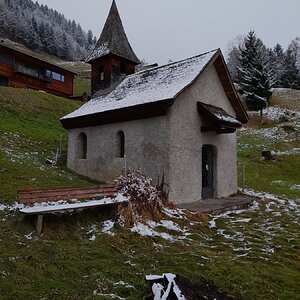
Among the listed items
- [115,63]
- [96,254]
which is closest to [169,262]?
[96,254]

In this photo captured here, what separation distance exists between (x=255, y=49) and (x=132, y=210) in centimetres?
4430

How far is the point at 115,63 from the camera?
21.4 metres

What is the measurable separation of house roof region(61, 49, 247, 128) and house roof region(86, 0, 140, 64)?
226 centimetres

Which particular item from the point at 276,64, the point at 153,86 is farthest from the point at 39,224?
the point at 276,64

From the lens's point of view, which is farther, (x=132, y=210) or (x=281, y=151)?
(x=281, y=151)

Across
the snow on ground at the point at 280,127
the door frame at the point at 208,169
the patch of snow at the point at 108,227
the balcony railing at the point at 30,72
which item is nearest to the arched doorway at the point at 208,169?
the door frame at the point at 208,169

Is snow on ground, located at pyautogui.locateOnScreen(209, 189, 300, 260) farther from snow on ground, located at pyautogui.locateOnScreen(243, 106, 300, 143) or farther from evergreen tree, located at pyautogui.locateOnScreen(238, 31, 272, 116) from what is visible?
evergreen tree, located at pyautogui.locateOnScreen(238, 31, 272, 116)

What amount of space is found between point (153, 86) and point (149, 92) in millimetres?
707

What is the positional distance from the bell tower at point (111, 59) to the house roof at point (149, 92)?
1.27 metres

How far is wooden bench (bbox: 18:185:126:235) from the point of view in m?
9.07

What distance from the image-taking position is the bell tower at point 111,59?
69.6 ft

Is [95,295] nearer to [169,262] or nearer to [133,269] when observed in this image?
[133,269]

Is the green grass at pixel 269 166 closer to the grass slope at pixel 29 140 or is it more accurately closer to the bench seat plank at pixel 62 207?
the grass slope at pixel 29 140

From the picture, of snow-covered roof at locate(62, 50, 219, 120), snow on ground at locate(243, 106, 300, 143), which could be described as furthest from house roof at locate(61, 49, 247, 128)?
snow on ground at locate(243, 106, 300, 143)
